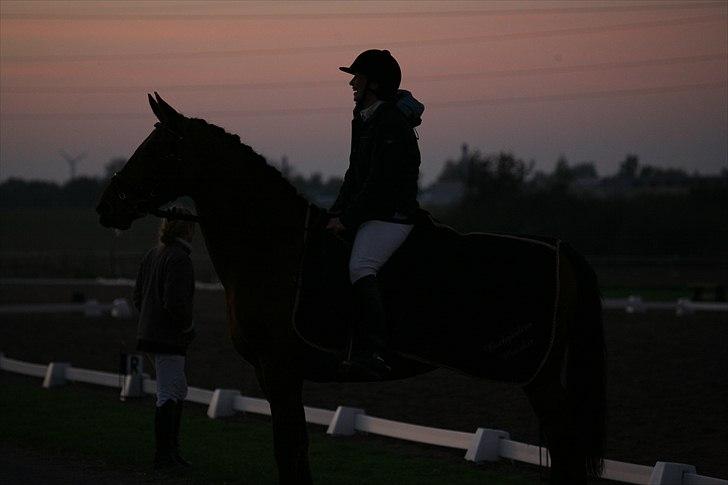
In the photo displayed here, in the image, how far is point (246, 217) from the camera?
294 inches

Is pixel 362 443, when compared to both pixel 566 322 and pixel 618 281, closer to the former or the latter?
pixel 566 322

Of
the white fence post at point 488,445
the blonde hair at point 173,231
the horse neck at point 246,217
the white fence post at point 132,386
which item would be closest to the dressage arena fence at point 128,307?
the white fence post at point 132,386

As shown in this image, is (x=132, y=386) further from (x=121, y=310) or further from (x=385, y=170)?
(x=121, y=310)

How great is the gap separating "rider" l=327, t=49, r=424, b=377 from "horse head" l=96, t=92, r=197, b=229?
3.43 feet

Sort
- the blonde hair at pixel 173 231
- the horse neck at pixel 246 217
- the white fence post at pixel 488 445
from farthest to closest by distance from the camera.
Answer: the white fence post at pixel 488 445 → the blonde hair at pixel 173 231 → the horse neck at pixel 246 217

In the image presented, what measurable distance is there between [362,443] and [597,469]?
4880 mm

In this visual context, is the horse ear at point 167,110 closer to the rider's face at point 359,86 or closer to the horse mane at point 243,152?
the horse mane at point 243,152

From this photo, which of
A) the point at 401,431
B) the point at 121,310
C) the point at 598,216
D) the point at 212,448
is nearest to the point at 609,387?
the point at 401,431

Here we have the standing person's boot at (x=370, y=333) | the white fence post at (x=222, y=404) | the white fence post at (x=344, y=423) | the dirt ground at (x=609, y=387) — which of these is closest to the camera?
the standing person's boot at (x=370, y=333)

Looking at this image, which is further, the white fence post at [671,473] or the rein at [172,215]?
the white fence post at [671,473]

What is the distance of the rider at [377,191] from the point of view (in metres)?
7.12

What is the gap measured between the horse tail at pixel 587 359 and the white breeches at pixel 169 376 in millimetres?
4356

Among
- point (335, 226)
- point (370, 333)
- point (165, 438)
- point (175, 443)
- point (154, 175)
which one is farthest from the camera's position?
point (175, 443)

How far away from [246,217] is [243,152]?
42 centimetres
